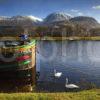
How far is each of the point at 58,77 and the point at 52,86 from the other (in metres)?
6.01

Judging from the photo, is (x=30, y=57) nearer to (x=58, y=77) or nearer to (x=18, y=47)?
(x=18, y=47)

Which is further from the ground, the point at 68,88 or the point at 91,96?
the point at 91,96

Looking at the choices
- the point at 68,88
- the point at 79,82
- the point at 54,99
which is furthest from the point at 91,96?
the point at 79,82

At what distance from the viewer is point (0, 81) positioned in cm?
3575

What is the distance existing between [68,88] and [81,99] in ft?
41.4

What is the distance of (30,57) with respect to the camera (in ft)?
133

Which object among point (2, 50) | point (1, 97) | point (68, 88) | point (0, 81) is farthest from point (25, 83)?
point (1, 97)

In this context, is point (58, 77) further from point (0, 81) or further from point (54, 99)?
point (54, 99)

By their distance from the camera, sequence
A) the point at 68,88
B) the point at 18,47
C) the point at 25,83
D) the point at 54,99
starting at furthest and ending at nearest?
the point at 18,47, the point at 25,83, the point at 68,88, the point at 54,99

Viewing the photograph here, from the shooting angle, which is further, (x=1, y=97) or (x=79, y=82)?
(x=79, y=82)

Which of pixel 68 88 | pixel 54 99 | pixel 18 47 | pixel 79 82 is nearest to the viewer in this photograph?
pixel 54 99

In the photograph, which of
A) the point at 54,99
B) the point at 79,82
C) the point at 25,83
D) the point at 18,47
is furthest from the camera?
the point at 18,47

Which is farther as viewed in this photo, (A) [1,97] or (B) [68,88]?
(B) [68,88]

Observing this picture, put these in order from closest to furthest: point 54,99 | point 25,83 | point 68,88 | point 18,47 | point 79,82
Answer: point 54,99 → point 68,88 → point 79,82 → point 25,83 → point 18,47
